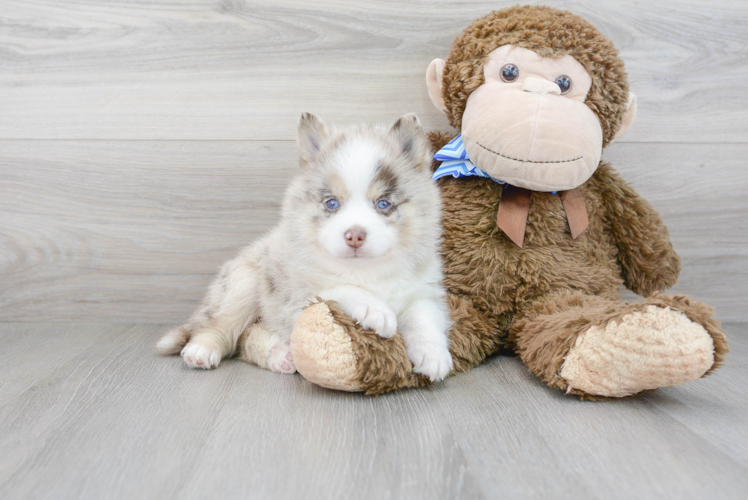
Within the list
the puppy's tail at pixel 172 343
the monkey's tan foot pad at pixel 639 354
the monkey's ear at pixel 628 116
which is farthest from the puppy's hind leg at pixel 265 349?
the monkey's ear at pixel 628 116

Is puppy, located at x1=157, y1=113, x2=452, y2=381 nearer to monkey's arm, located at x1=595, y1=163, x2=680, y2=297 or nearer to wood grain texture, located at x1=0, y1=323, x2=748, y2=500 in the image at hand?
wood grain texture, located at x1=0, y1=323, x2=748, y2=500

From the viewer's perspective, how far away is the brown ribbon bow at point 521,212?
1.53m

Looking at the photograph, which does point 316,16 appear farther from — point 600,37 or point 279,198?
point 600,37

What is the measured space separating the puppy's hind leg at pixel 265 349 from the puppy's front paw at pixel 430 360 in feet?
1.16

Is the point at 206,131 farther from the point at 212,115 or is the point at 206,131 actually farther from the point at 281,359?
the point at 281,359

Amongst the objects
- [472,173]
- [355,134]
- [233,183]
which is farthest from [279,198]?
[472,173]

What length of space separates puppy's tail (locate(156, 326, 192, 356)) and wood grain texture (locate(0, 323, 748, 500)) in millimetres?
138

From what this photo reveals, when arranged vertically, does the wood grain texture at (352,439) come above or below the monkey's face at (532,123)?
below

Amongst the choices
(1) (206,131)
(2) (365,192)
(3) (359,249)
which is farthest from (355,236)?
(1) (206,131)

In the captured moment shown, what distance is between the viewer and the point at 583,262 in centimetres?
160

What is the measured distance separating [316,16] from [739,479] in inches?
67.1

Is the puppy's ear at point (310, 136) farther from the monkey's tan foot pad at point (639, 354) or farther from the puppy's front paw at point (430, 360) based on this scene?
the monkey's tan foot pad at point (639, 354)

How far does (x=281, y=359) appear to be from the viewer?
150cm

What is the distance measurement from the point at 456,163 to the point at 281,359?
74 cm
